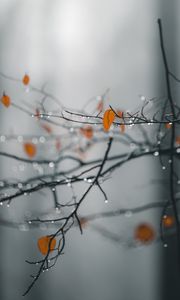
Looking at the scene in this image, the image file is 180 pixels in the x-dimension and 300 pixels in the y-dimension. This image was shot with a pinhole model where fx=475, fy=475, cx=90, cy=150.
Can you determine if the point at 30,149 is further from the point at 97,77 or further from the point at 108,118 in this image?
the point at 97,77

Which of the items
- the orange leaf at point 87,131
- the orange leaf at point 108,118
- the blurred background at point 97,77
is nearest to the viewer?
the orange leaf at point 108,118

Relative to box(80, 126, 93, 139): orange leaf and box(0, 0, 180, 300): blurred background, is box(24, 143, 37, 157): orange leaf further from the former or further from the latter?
box(0, 0, 180, 300): blurred background

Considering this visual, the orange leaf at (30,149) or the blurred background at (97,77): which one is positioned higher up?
the blurred background at (97,77)

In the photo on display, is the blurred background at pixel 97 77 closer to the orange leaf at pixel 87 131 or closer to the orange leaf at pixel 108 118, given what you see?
the orange leaf at pixel 87 131

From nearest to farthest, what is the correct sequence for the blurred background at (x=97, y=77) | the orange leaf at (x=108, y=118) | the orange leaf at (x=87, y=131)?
the orange leaf at (x=108, y=118), the orange leaf at (x=87, y=131), the blurred background at (x=97, y=77)

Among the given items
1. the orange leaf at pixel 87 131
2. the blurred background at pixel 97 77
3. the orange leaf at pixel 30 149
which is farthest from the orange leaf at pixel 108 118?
the blurred background at pixel 97 77

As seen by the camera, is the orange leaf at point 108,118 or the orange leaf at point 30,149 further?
the orange leaf at point 30,149

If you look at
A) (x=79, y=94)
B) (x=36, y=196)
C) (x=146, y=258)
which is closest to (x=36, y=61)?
(x=79, y=94)

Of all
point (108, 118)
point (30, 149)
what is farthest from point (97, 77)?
point (108, 118)

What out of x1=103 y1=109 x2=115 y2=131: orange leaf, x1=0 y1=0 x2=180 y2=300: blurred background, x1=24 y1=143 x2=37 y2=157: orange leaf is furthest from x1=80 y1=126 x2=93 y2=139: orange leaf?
x1=0 y1=0 x2=180 y2=300: blurred background
